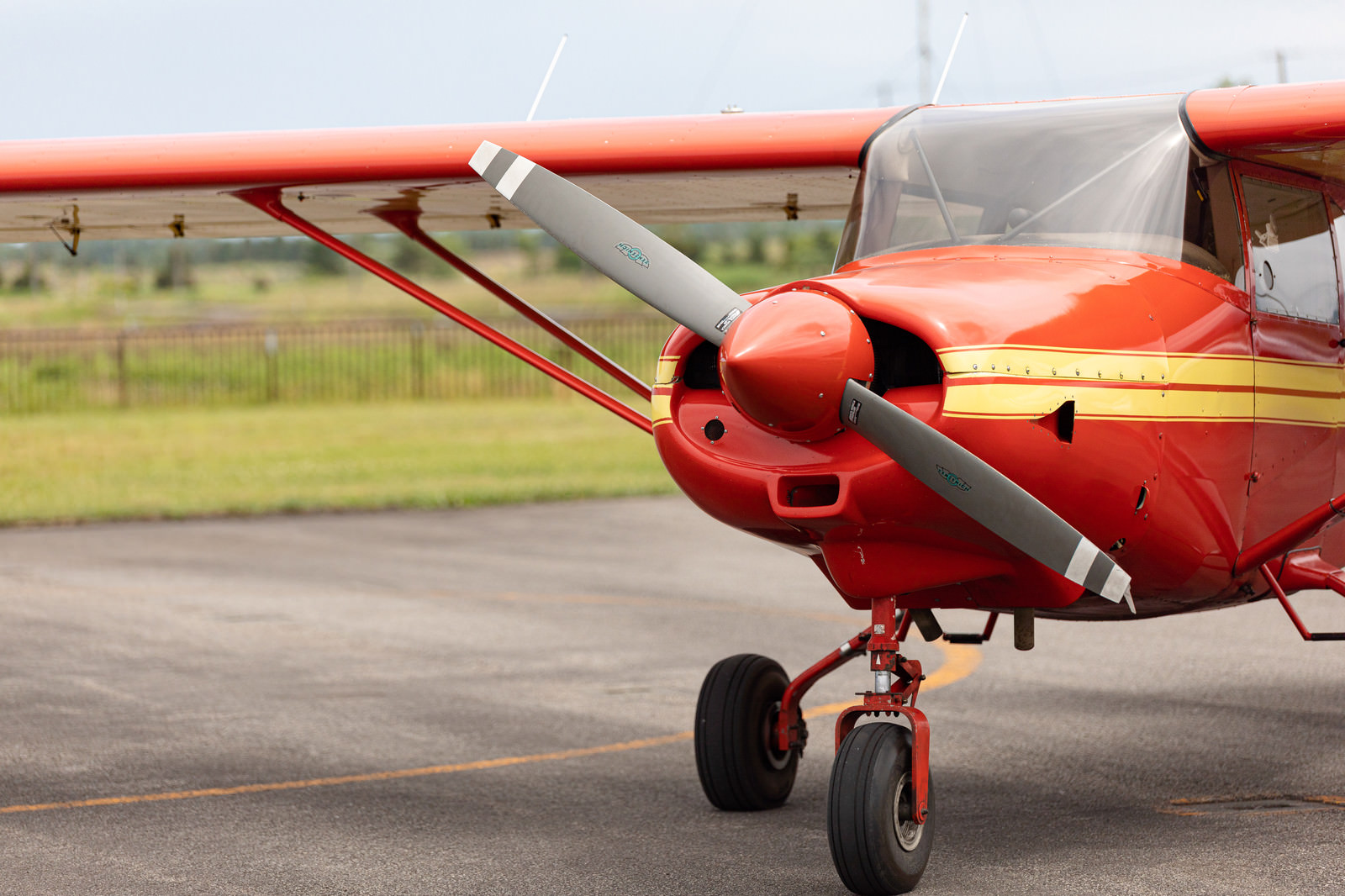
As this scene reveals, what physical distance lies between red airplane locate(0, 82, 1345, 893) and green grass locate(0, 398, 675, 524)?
11553 mm

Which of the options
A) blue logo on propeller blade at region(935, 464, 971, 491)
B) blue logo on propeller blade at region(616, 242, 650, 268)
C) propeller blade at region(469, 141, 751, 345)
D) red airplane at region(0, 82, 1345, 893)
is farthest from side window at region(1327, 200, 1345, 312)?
blue logo on propeller blade at region(616, 242, 650, 268)

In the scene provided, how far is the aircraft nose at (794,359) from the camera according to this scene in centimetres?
437

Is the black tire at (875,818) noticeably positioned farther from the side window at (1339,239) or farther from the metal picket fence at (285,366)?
the metal picket fence at (285,366)

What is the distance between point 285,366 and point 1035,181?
3305cm

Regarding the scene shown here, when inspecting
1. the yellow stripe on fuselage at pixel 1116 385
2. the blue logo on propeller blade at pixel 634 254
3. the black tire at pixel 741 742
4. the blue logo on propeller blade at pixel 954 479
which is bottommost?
the black tire at pixel 741 742

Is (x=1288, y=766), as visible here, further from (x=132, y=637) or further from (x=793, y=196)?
(x=132, y=637)

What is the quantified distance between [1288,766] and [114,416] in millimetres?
26057

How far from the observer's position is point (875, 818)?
4.84m

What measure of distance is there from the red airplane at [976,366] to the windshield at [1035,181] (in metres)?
0.01

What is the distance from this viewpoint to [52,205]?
7.95 metres

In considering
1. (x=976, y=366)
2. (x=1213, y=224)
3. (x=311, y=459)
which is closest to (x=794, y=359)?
(x=976, y=366)

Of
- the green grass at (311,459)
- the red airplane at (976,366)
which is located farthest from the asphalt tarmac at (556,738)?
the green grass at (311,459)

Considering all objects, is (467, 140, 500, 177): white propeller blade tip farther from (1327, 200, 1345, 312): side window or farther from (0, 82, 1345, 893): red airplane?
(1327, 200, 1345, 312): side window

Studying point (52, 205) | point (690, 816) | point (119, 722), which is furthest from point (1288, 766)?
point (52, 205)
